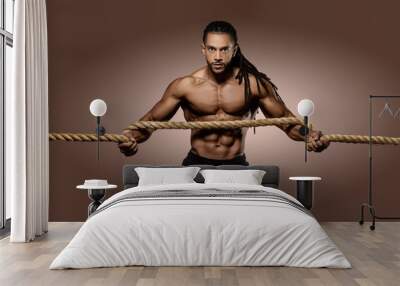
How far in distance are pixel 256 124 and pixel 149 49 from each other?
1.67 m

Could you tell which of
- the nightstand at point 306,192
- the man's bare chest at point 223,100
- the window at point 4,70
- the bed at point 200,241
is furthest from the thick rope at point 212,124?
the bed at point 200,241

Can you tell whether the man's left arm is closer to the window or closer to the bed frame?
the bed frame

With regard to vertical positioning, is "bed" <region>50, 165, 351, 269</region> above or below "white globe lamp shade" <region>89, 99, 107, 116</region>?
below

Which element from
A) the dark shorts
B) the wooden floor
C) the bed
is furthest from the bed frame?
the bed

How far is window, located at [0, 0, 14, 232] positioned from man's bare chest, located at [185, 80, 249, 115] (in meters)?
2.31

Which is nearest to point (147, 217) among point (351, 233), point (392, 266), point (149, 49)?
point (392, 266)

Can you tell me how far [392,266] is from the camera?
5.03 metres

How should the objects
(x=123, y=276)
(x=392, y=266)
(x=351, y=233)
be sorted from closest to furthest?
1. (x=123, y=276)
2. (x=392, y=266)
3. (x=351, y=233)

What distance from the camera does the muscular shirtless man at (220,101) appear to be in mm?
7824

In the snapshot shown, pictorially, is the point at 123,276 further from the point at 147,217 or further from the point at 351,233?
the point at 351,233

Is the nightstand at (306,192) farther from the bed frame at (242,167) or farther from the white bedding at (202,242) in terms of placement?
the white bedding at (202,242)

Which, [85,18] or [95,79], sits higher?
[85,18]

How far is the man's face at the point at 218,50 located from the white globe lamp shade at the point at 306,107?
1.06 metres

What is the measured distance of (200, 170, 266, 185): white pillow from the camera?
23.8 feet
